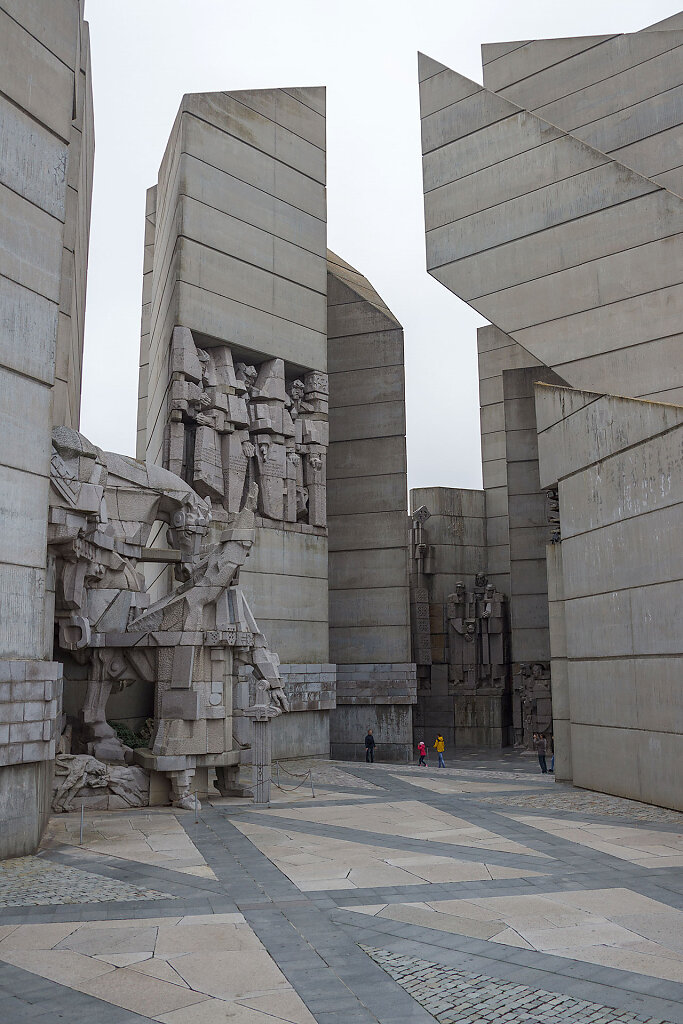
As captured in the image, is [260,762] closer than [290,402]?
Yes

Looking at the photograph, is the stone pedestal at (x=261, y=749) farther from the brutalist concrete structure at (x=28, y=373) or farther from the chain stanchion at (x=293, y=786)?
the brutalist concrete structure at (x=28, y=373)

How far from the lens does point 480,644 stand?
35562mm

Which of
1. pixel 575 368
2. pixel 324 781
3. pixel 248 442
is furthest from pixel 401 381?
pixel 324 781

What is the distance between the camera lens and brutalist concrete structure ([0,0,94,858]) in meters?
10.8

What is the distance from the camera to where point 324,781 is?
63.4 feet

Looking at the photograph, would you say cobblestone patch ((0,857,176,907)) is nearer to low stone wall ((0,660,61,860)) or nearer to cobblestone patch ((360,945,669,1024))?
low stone wall ((0,660,61,860))

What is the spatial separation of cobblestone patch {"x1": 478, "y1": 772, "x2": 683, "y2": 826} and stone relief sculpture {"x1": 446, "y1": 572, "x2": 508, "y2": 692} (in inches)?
710

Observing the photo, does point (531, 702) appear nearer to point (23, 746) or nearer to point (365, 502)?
point (365, 502)

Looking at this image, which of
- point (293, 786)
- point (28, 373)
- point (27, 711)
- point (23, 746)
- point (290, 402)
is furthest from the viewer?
point (290, 402)

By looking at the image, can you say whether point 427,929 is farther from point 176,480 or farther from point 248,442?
point 248,442

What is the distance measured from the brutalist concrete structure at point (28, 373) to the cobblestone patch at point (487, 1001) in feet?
20.4

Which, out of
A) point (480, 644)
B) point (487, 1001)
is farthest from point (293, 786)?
point (480, 644)

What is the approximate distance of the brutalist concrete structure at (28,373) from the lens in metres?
10.8

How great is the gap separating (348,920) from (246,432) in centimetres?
1811
